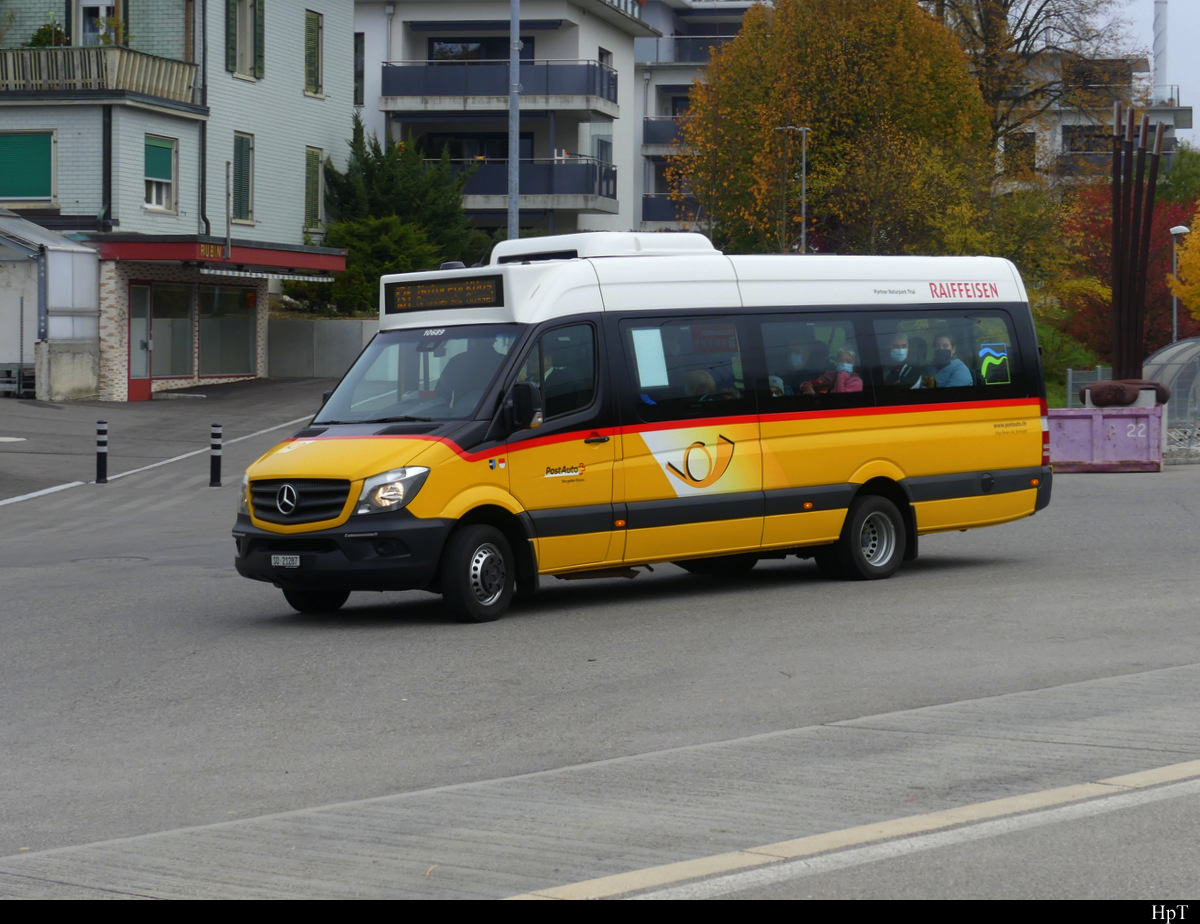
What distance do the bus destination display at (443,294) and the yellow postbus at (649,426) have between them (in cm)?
2

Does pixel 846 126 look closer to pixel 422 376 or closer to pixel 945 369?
pixel 945 369

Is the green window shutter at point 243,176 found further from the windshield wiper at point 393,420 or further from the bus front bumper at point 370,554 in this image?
the bus front bumper at point 370,554

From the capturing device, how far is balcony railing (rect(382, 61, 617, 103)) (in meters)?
58.0

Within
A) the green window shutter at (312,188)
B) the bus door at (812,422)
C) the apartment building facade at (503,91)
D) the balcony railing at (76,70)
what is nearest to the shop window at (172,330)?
the balcony railing at (76,70)

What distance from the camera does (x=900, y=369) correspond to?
47.9 feet

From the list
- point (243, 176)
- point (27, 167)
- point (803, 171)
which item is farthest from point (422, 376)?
point (803, 171)

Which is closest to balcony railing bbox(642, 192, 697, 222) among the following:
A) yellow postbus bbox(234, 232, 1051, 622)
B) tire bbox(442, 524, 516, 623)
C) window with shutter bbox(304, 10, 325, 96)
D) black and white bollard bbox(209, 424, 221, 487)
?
window with shutter bbox(304, 10, 325, 96)

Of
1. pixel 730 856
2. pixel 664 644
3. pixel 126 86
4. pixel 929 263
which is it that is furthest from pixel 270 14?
pixel 730 856

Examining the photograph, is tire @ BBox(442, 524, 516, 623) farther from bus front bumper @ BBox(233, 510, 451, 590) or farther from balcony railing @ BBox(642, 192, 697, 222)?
balcony railing @ BBox(642, 192, 697, 222)

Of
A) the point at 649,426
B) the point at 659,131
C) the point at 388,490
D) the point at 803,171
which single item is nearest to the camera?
the point at 388,490

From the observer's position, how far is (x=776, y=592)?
44.8ft

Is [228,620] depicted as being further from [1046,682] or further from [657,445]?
[1046,682]

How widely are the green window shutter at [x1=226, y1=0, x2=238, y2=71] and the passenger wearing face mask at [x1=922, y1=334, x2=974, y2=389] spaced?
31072 millimetres

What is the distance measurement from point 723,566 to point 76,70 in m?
28.4
